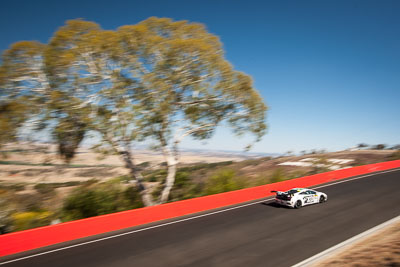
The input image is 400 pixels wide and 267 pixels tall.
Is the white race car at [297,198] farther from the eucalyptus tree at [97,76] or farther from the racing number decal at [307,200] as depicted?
the eucalyptus tree at [97,76]

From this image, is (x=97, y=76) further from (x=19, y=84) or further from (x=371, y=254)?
(x=371, y=254)

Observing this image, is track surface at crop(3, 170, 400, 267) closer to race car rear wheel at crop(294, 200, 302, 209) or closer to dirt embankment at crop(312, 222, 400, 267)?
race car rear wheel at crop(294, 200, 302, 209)

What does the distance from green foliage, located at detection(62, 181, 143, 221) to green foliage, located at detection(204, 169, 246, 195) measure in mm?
5974

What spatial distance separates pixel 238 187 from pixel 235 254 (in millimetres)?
10579

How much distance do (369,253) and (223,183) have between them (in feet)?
38.5

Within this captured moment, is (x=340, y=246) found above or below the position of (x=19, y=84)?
below

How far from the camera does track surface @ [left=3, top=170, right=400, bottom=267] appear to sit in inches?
299

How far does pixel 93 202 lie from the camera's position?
14.4 metres

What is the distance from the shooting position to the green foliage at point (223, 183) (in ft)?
58.5

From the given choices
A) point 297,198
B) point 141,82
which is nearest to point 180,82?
point 141,82

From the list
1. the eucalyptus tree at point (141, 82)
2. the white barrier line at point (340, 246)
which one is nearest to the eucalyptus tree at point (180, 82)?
the eucalyptus tree at point (141, 82)

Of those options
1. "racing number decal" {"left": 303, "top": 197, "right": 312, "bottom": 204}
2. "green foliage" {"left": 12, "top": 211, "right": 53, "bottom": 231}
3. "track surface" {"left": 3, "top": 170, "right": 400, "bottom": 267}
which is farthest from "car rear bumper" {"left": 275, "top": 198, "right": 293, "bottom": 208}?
"green foliage" {"left": 12, "top": 211, "right": 53, "bottom": 231}

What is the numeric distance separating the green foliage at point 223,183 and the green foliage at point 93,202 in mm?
5974

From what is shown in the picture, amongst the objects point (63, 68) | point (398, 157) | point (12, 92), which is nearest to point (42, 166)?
point (12, 92)
